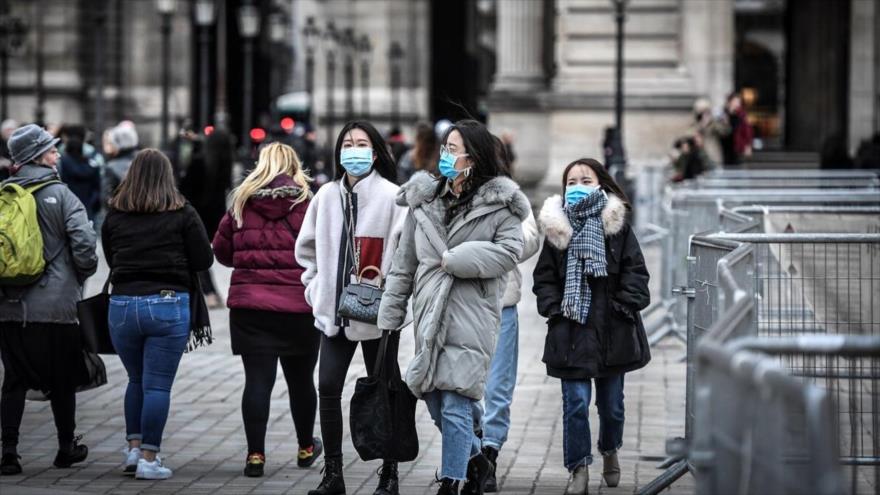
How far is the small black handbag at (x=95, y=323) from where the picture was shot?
9.95m

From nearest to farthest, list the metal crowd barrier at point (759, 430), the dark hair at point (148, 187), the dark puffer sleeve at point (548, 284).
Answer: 1. the metal crowd barrier at point (759, 430)
2. the dark puffer sleeve at point (548, 284)
3. the dark hair at point (148, 187)

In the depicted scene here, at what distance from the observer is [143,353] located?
9.89m

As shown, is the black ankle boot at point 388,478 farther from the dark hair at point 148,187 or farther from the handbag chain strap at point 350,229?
the dark hair at point 148,187

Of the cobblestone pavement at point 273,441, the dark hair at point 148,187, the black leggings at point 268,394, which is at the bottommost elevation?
the cobblestone pavement at point 273,441

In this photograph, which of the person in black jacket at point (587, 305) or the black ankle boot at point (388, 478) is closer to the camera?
the black ankle boot at point (388, 478)

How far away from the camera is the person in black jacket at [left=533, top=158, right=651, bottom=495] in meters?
9.10

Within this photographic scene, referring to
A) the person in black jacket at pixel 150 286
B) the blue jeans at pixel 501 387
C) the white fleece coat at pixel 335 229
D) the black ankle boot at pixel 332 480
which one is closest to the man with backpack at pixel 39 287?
the person in black jacket at pixel 150 286

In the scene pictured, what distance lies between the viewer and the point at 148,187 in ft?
32.4

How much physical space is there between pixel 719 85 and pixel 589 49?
2449mm

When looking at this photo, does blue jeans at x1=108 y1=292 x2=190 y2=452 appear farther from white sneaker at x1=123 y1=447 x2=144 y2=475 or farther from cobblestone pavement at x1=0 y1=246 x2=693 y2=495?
cobblestone pavement at x1=0 y1=246 x2=693 y2=495

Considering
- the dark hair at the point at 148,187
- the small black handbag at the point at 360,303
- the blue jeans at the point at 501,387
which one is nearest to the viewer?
the small black handbag at the point at 360,303

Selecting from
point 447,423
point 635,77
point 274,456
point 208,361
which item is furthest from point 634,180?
point 447,423

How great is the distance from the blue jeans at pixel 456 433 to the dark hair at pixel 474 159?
2.84 ft

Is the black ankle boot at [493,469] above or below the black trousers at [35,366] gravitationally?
below
